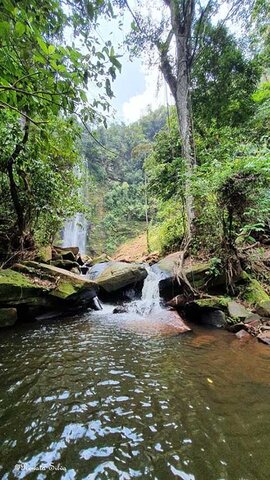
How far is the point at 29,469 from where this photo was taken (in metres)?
1.96

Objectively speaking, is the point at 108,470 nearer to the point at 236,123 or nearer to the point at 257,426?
the point at 257,426

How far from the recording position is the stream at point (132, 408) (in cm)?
204

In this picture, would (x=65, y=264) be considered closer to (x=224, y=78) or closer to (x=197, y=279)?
(x=197, y=279)

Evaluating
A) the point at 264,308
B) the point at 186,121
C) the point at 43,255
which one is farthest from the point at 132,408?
the point at 186,121

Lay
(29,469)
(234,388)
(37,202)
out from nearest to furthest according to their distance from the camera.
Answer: (29,469)
(234,388)
(37,202)

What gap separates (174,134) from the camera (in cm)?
1161

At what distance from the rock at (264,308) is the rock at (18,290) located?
4819mm

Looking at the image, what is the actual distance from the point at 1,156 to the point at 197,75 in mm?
9504

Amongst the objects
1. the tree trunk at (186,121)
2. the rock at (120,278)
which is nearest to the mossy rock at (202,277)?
the tree trunk at (186,121)

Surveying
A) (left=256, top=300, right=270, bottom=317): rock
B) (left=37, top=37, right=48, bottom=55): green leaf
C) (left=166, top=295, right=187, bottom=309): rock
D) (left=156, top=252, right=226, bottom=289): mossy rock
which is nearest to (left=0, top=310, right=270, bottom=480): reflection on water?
(left=256, top=300, right=270, bottom=317): rock

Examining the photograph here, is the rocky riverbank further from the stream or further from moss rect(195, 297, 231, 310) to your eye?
the stream

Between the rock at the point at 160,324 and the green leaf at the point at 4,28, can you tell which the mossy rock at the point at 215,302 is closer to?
the rock at the point at 160,324

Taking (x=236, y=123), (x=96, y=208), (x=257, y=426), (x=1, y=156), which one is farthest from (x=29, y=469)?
(x=96, y=208)

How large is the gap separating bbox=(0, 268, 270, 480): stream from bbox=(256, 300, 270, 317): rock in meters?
1.17
